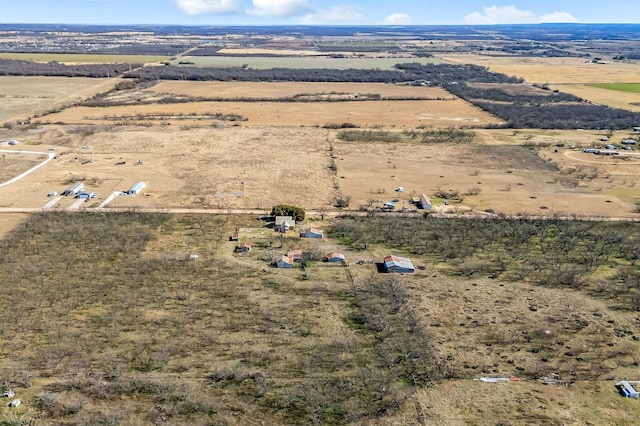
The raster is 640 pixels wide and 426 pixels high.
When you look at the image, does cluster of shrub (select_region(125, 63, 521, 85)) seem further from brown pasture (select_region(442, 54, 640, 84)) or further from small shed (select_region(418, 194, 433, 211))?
small shed (select_region(418, 194, 433, 211))

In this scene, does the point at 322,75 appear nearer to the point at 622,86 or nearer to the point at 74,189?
the point at 622,86

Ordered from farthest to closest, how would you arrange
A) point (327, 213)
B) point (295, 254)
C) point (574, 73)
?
1. point (574, 73)
2. point (327, 213)
3. point (295, 254)

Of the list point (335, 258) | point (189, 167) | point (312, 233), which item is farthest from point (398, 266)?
point (189, 167)

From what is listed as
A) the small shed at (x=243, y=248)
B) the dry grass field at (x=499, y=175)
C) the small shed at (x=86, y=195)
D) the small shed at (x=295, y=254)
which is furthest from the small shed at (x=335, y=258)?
the small shed at (x=86, y=195)

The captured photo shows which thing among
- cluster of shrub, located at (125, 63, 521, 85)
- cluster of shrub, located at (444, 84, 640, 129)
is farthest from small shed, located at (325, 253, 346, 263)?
cluster of shrub, located at (125, 63, 521, 85)

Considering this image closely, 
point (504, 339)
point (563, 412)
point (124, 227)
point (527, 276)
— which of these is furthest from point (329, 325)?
point (124, 227)

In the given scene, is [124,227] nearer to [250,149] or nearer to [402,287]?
[402,287]
